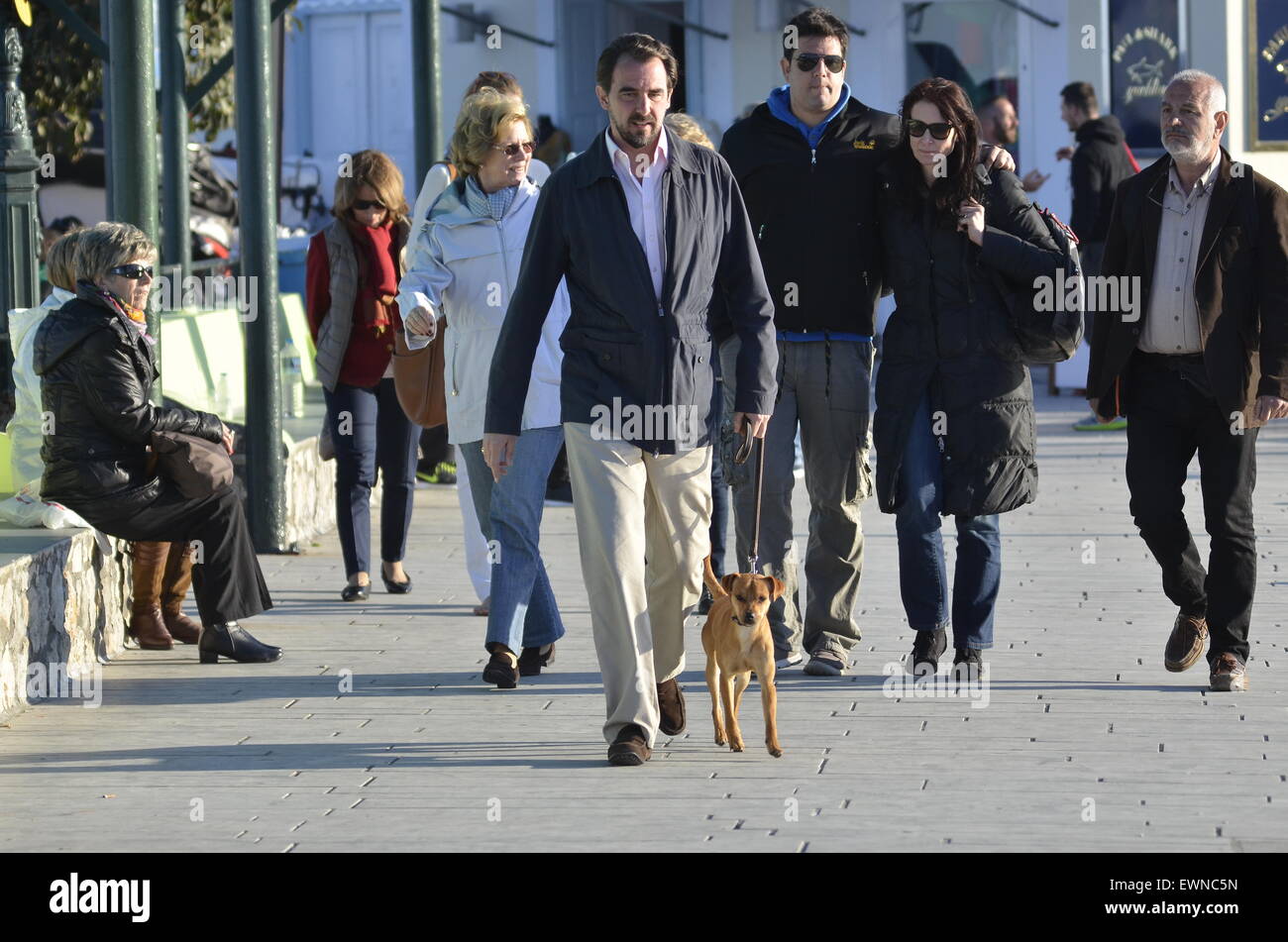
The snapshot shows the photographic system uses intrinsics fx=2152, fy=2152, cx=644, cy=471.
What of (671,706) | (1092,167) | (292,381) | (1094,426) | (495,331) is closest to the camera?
(671,706)

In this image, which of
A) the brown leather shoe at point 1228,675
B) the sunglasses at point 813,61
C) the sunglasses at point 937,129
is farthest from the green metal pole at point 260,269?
the brown leather shoe at point 1228,675

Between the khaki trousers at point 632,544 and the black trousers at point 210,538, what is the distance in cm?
202

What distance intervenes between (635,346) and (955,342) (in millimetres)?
1436

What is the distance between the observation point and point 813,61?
6965mm

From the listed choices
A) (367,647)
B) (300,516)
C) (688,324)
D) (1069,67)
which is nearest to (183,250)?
(300,516)

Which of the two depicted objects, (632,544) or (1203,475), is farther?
(1203,475)

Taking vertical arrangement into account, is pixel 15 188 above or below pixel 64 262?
above

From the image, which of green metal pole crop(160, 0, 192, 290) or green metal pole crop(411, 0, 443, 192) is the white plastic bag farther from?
green metal pole crop(411, 0, 443, 192)

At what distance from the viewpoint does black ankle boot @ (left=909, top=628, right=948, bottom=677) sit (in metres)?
7.15

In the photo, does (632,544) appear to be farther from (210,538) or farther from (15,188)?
(15,188)

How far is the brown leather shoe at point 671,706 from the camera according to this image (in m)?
6.23

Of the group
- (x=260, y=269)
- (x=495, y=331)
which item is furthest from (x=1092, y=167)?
(x=495, y=331)

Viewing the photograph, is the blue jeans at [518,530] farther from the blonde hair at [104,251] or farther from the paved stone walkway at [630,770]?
the blonde hair at [104,251]

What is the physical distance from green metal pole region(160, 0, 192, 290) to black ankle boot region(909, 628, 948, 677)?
20.6 feet
